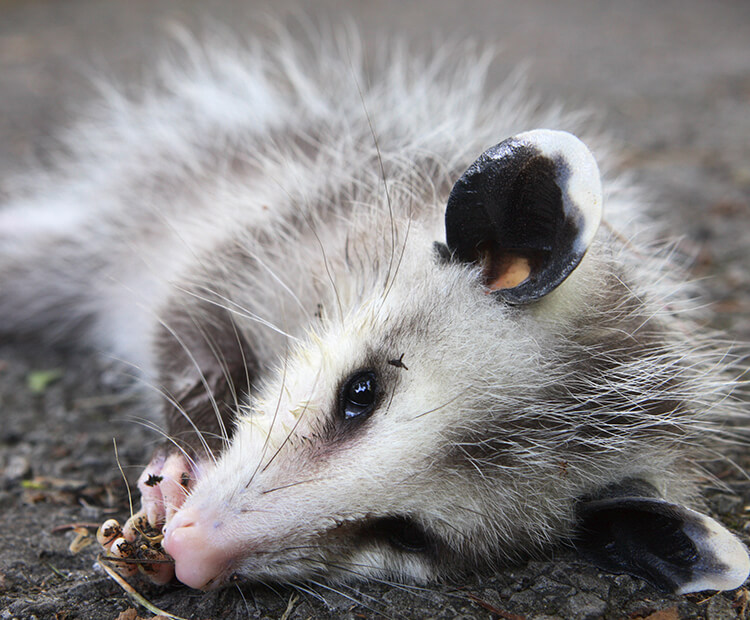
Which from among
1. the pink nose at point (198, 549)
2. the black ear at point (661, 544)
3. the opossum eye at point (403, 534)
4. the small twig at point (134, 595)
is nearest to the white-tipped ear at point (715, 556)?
the black ear at point (661, 544)

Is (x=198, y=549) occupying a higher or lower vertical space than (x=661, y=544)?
lower

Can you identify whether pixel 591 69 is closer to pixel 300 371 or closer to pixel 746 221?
pixel 746 221

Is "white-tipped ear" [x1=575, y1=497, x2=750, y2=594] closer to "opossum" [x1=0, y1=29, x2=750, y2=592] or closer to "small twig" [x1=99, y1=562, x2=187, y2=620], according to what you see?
"opossum" [x1=0, y1=29, x2=750, y2=592]

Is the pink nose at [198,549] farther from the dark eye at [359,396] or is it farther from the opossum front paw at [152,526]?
the dark eye at [359,396]

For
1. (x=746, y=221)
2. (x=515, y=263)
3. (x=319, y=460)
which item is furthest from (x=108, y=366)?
(x=746, y=221)

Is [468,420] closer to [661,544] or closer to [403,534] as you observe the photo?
[403,534]

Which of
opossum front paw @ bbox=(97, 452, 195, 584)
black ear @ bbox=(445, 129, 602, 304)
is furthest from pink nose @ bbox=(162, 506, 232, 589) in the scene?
black ear @ bbox=(445, 129, 602, 304)

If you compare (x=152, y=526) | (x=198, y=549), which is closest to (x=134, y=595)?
(x=152, y=526)
